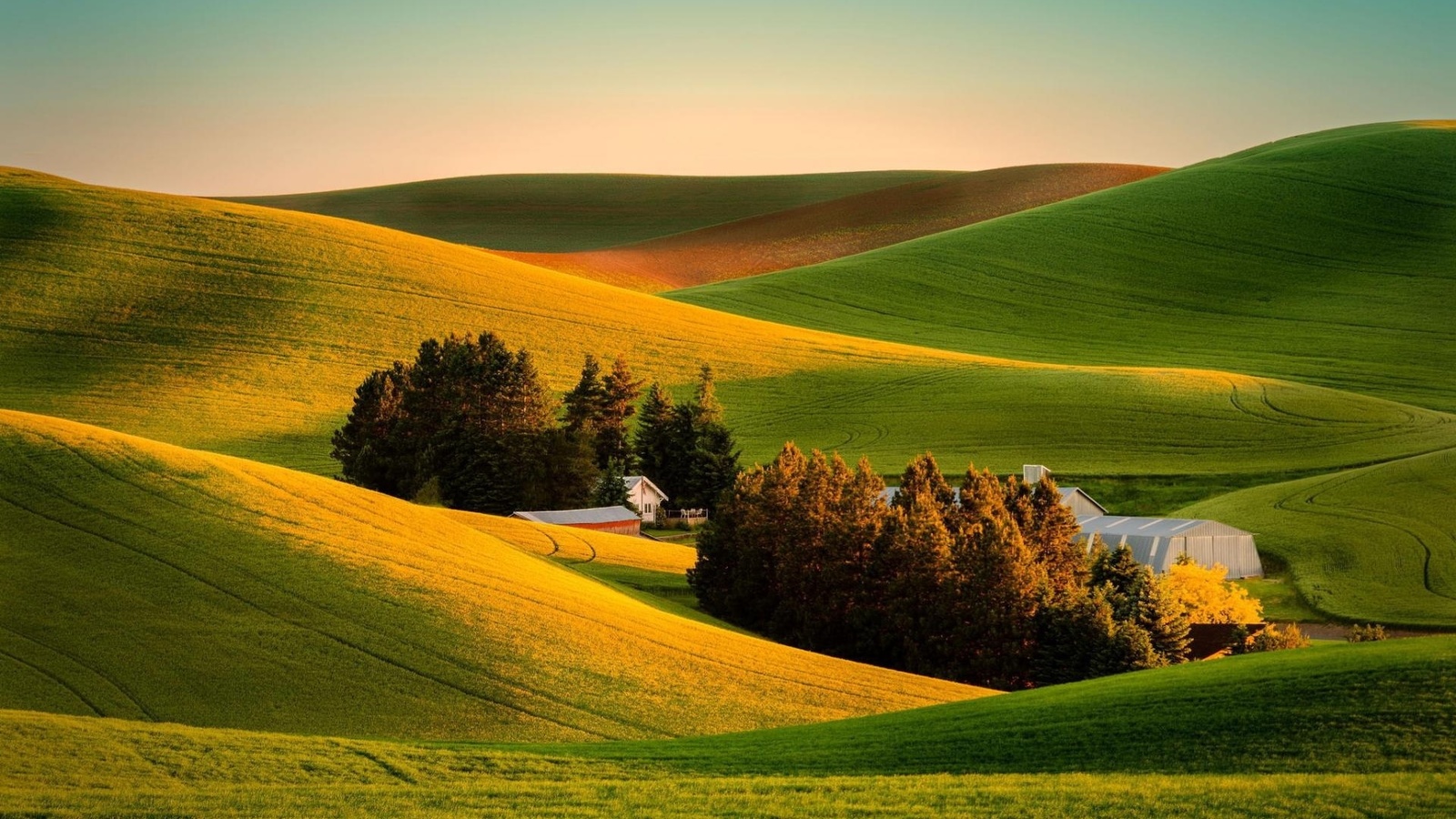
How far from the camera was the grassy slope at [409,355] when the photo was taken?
2940 inches

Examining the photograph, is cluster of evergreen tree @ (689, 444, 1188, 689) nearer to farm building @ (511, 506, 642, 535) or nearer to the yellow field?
the yellow field

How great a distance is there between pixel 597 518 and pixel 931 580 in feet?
81.6

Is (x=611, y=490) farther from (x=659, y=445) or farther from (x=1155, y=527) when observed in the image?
(x=1155, y=527)

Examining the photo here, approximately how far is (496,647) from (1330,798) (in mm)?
17699

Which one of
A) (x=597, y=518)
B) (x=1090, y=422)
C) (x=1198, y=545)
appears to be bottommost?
(x=597, y=518)

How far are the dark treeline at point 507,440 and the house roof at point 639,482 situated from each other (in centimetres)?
51

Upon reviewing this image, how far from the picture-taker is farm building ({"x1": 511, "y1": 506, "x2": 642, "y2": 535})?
6241 centimetres

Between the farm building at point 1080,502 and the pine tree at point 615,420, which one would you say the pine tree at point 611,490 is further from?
the farm building at point 1080,502

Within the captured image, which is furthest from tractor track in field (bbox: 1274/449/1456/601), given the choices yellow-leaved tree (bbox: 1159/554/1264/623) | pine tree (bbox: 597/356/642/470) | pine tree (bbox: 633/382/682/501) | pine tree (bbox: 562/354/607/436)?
pine tree (bbox: 562/354/607/436)

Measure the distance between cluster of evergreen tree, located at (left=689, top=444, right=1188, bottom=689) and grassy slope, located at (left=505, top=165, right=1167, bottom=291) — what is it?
9666 cm

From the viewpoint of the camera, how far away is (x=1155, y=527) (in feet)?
183

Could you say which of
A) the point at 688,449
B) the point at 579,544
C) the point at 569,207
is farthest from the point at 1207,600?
the point at 569,207

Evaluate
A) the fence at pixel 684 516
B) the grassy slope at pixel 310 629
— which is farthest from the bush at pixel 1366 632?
the fence at pixel 684 516

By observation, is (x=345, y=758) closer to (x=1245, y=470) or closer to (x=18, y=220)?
(x=1245, y=470)
